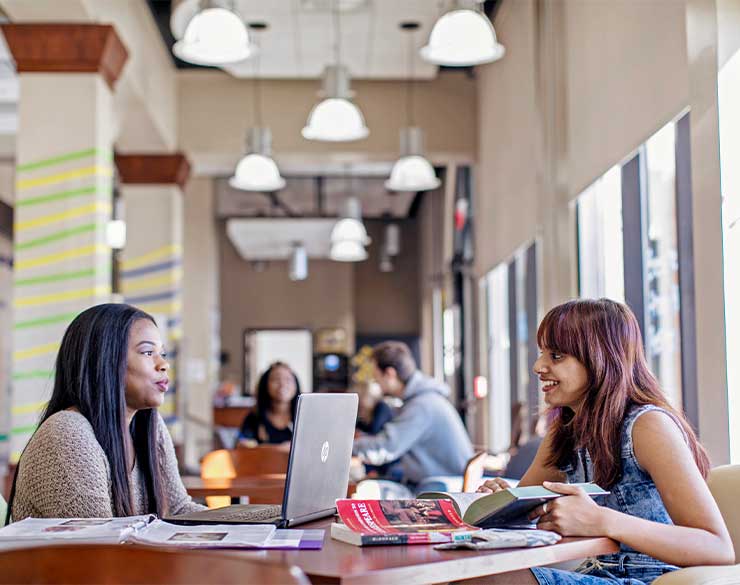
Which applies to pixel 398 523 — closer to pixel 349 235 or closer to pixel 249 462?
pixel 249 462

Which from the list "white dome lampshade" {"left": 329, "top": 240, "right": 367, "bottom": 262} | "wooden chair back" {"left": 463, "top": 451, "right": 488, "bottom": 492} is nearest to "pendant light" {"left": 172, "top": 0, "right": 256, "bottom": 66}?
"wooden chair back" {"left": 463, "top": 451, "right": 488, "bottom": 492}

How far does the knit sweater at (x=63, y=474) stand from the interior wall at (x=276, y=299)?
18.9 metres

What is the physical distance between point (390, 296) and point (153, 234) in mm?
11642

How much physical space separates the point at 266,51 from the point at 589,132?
12.9 ft

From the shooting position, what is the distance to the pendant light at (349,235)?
1190 cm

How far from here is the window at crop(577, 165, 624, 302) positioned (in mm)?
6129

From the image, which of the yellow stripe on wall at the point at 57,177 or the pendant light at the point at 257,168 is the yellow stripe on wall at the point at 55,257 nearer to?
the yellow stripe on wall at the point at 57,177

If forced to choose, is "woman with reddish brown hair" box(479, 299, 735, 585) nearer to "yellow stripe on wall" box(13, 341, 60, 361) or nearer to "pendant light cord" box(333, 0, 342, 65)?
"yellow stripe on wall" box(13, 341, 60, 361)

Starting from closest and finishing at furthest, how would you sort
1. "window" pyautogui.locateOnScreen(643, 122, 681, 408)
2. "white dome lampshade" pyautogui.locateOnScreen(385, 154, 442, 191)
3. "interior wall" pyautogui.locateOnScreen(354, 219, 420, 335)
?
"window" pyautogui.locateOnScreen(643, 122, 681, 408) → "white dome lampshade" pyautogui.locateOnScreen(385, 154, 442, 191) → "interior wall" pyautogui.locateOnScreen(354, 219, 420, 335)

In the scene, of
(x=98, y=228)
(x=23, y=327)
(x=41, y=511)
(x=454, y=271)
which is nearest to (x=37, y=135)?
(x=98, y=228)

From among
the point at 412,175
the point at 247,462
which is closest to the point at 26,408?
the point at 247,462

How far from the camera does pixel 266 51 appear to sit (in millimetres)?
9219

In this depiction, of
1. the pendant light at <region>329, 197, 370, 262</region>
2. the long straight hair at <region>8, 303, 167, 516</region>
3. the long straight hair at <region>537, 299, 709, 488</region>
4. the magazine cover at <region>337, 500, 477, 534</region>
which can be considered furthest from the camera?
the pendant light at <region>329, 197, 370, 262</region>

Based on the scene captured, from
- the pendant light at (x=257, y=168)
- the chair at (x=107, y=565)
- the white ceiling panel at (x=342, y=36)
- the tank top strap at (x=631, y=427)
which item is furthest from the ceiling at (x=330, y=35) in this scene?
the chair at (x=107, y=565)
